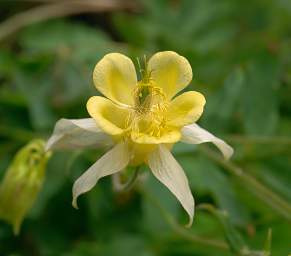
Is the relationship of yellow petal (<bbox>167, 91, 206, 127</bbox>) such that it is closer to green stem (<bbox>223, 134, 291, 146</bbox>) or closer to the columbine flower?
the columbine flower

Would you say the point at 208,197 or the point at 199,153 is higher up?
the point at 199,153

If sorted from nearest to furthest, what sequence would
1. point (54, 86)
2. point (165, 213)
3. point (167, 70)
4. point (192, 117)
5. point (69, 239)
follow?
point (192, 117)
point (167, 70)
point (165, 213)
point (69, 239)
point (54, 86)

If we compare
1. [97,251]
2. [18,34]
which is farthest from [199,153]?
[18,34]

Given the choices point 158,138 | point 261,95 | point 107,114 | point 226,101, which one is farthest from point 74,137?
point 261,95

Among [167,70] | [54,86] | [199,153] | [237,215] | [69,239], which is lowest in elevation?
[69,239]

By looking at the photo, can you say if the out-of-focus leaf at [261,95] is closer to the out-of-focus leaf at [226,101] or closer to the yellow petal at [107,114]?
the out-of-focus leaf at [226,101]

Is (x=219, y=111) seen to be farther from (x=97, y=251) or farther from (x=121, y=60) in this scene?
(x=121, y=60)
